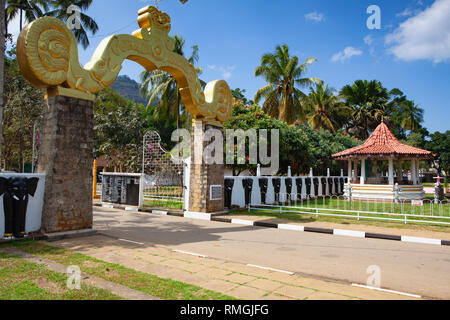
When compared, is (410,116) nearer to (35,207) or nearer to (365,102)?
(365,102)

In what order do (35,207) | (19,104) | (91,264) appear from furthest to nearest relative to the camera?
1. (19,104)
2. (35,207)
3. (91,264)

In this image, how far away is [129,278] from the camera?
4266mm

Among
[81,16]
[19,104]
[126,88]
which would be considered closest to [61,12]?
[81,16]

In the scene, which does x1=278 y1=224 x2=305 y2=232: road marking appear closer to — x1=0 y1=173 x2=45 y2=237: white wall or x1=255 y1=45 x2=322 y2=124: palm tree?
x1=0 y1=173 x2=45 y2=237: white wall

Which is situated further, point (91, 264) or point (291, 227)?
point (291, 227)

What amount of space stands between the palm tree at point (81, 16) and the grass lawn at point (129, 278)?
71.7 ft

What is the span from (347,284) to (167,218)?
7.68 meters

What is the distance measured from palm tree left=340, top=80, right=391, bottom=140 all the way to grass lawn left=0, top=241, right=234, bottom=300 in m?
34.6

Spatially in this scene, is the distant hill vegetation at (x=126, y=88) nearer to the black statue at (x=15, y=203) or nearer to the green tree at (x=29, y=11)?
the green tree at (x=29, y=11)

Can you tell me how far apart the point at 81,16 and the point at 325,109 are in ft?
81.5

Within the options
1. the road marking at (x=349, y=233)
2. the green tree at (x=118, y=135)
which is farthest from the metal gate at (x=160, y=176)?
the green tree at (x=118, y=135)

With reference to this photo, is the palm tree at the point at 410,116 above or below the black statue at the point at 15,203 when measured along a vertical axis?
above

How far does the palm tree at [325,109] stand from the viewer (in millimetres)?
33219

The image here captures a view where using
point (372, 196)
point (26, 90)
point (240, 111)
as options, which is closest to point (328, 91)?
point (240, 111)
